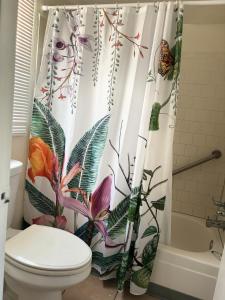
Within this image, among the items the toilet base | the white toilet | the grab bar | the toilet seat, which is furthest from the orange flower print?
the grab bar

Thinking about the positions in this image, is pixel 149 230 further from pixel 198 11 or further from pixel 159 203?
pixel 198 11

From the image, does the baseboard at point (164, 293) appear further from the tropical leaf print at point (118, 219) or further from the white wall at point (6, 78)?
the white wall at point (6, 78)

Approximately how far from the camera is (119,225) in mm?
1642

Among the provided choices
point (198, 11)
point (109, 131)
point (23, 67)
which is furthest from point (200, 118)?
point (23, 67)

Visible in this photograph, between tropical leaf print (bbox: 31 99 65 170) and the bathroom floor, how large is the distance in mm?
832

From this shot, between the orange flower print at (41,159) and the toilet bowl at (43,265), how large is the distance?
1.65ft

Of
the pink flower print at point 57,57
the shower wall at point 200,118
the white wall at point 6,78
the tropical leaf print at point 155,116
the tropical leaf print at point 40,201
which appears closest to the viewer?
the white wall at point 6,78

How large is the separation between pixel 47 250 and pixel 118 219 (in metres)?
0.53

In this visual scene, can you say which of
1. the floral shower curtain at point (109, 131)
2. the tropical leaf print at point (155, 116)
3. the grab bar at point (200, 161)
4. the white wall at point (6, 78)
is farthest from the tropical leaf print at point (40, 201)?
the white wall at point (6, 78)

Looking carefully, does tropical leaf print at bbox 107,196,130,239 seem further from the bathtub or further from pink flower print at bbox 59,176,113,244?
the bathtub

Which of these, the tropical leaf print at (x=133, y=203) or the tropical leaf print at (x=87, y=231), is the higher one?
the tropical leaf print at (x=133, y=203)

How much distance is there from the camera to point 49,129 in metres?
1.75

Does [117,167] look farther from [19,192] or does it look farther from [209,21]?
[209,21]

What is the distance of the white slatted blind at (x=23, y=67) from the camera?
1.58 meters
